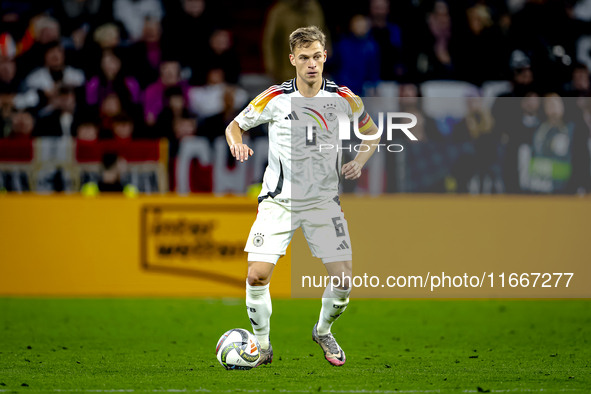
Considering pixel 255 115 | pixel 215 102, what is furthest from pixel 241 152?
pixel 215 102

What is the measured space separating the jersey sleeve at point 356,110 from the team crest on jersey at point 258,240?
1110 mm

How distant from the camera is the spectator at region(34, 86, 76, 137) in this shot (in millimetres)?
9758

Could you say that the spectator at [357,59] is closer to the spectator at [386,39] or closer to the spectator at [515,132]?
the spectator at [386,39]

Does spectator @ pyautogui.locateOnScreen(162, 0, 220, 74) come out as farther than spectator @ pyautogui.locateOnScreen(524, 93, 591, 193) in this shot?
Yes

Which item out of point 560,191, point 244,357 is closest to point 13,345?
point 244,357

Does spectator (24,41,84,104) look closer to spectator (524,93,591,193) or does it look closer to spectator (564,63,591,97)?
spectator (524,93,591,193)

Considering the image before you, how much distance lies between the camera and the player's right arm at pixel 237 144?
515 cm

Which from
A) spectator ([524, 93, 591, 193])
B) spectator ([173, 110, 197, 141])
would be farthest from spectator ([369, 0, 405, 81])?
spectator ([173, 110, 197, 141])

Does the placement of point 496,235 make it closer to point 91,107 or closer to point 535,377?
point 535,377

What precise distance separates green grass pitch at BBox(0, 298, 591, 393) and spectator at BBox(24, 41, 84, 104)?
3.42 metres

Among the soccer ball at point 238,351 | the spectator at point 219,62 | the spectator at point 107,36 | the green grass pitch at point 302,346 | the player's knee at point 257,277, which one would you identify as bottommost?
the green grass pitch at point 302,346

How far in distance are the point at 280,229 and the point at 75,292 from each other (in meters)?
4.66

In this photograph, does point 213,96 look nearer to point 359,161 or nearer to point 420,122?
point 420,122

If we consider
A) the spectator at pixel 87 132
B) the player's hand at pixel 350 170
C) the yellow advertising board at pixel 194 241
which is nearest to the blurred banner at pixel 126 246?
the yellow advertising board at pixel 194 241
